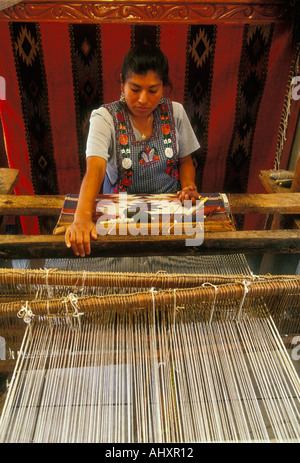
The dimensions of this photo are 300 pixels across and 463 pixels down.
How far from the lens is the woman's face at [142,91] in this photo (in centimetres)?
162

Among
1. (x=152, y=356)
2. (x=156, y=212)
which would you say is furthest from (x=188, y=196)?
(x=152, y=356)

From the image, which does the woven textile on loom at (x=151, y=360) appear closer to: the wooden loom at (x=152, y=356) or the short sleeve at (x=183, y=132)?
the wooden loom at (x=152, y=356)

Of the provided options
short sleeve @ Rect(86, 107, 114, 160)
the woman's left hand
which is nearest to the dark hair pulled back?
short sleeve @ Rect(86, 107, 114, 160)

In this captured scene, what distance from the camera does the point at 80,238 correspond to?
1.34 metres

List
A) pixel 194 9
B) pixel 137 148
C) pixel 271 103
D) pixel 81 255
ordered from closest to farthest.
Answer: pixel 81 255 → pixel 137 148 → pixel 194 9 → pixel 271 103

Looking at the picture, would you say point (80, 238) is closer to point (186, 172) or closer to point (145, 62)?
point (145, 62)

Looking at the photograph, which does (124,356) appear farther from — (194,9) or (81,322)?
(194,9)

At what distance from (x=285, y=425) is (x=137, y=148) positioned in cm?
147

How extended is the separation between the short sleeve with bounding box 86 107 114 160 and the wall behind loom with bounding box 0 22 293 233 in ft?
2.58

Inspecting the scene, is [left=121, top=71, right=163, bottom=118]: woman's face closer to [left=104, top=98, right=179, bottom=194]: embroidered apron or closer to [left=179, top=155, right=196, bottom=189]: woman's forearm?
[left=104, top=98, right=179, bottom=194]: embroidered apron

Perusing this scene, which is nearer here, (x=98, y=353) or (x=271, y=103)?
(x=98, y=353)

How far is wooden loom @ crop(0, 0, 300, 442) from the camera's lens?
976mm

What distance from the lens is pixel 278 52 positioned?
8.30ft

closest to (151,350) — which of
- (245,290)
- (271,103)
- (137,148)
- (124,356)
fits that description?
(124,356)
